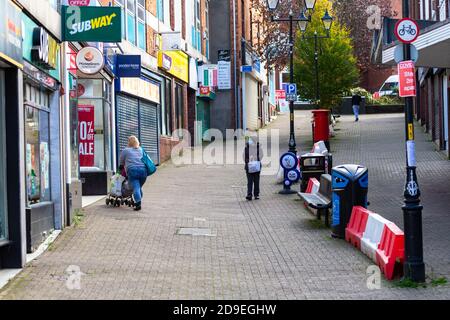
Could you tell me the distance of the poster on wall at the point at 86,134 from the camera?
62.0 ft

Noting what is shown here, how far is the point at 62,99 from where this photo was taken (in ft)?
45.0

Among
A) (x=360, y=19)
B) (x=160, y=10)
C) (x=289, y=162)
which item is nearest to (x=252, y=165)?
(x=289, y=162)

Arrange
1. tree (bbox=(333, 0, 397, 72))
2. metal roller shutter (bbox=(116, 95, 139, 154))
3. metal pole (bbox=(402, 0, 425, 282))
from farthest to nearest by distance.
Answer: tree (bbox=(333, 0, 397, 72)), metal roller shutter (bbox=(116, 95, 139, 154)), metal pole (bbox=(402, 0, 425, 282))

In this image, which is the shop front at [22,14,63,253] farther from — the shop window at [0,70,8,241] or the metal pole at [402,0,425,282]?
the metal pole at [402,0,425,282]

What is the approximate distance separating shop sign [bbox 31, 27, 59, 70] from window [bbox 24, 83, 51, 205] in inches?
17.0

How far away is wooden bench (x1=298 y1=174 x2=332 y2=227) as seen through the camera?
1393 cm

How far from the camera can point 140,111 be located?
82.0 feet

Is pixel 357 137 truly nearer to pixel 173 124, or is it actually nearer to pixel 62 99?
pixel 173 124

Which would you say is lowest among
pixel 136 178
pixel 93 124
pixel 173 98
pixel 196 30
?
pixel 136 178

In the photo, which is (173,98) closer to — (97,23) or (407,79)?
(97,23)

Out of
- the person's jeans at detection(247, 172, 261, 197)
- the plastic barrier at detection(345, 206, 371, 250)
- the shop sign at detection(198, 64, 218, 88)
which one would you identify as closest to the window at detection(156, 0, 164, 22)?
the shop sign at detection(198, 64, 218, 88)

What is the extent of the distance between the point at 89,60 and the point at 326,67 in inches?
791

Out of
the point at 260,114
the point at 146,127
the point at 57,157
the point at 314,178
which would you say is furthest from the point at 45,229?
the point at 260,114

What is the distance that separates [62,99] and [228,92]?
2729 cm
